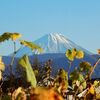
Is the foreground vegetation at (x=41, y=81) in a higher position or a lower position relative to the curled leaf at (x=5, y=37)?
lower

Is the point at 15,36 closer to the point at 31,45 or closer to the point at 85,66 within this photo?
the point at 31,45

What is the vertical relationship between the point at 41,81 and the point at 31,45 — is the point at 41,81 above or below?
below

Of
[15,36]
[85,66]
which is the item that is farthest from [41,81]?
[15,36]

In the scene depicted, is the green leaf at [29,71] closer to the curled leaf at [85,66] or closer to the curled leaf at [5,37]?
the curled leaf at [5,37]

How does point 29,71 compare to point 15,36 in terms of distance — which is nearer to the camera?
point 29,71

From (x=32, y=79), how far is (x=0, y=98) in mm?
276

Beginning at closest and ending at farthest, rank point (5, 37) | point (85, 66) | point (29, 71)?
point (29, 71) < point (5, 37) < point (85, 66)

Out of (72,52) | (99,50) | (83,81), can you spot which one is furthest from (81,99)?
(99,50)

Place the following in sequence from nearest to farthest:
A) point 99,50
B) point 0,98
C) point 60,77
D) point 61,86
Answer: point 0,98
point 61,86
point 60,77
point 99,50

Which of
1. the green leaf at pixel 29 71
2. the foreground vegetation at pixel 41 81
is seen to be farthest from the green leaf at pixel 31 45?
the green leaf at pixel 29 71

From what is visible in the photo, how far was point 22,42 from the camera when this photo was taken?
1.74 meters

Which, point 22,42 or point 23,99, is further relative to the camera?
point 22,42

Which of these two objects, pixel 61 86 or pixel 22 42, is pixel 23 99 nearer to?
pixel 22 42

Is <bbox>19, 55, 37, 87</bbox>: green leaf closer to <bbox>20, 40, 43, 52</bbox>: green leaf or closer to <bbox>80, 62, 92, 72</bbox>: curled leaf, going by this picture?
<bbox>20, 40, 43, 52</bbox>: green leaf
